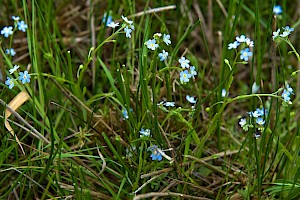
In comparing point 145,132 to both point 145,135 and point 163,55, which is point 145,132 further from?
point 163,55

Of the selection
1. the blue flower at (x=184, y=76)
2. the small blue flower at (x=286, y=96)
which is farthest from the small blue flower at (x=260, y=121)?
the blue flower at (x=184, y=76)

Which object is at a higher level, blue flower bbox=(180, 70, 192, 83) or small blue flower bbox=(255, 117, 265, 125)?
blue flower bbox=(180, 70, 192, 83)

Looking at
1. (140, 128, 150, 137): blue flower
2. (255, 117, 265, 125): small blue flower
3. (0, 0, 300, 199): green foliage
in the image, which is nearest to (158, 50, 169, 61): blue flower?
(0, 0, 300, 199): green foliage

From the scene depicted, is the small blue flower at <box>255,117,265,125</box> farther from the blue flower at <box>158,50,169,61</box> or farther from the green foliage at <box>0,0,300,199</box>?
the blue flower at <box>158,50,169,61</box>

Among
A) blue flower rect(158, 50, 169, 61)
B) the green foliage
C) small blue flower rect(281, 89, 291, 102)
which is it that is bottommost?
the green foliage

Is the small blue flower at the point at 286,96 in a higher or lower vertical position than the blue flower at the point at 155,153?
higher

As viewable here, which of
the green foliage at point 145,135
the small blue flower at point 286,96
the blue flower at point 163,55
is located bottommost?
the green foliage at point 145,135

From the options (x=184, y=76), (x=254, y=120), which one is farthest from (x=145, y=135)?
(x=254, y=120)

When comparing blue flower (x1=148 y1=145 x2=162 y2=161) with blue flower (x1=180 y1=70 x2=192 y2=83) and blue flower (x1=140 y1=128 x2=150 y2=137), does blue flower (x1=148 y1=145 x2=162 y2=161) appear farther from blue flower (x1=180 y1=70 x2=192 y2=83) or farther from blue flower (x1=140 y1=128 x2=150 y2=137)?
blue flower (x1=180 y1=70 x2=192 y2=83)

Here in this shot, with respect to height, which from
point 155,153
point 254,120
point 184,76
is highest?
point 184,76

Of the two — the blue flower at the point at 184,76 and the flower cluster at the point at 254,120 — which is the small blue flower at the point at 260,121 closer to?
the flower cluster at the point at 254,120

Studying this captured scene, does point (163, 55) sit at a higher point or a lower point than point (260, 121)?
higher

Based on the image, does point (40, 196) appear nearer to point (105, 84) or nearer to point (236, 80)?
point (105, 84)
